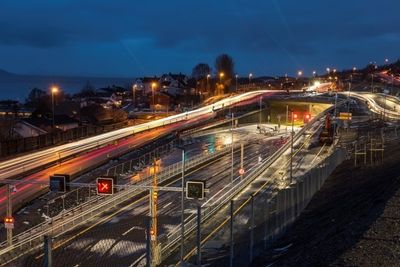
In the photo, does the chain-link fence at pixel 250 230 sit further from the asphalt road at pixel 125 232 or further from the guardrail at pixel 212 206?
the asphalt road at pixel 125 232

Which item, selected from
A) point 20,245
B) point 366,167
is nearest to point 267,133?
point 366,167

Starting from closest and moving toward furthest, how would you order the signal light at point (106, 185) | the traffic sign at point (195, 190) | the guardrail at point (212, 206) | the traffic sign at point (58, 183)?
the traffic sign at point (195, 190), the guardrail at point (212, 206), the signal light at point (106, 185), the traffic sign at point (58, 183)

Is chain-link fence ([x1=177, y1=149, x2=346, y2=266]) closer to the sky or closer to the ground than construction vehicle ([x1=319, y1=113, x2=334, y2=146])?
closer to the sky

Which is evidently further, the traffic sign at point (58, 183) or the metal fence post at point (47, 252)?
the traffic sign at point (58, 183)

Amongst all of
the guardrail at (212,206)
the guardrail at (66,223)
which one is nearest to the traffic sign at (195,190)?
the guardrail at (212,206)

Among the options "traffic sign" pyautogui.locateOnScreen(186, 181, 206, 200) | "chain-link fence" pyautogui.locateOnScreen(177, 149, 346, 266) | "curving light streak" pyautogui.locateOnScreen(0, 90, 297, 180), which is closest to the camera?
"chain-link fence" pyautogui.locateOnScreen(177, 149, 346, 266)

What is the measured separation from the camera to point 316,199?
103ft

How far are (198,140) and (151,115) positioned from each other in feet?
112

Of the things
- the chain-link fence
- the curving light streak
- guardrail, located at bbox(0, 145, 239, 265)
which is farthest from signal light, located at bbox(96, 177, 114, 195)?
the curving light streak

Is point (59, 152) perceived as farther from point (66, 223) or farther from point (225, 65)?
point (225, 65)

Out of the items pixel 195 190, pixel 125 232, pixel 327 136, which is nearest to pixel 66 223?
pixel 125 232

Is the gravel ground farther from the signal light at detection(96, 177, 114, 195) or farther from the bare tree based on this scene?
the bare tree

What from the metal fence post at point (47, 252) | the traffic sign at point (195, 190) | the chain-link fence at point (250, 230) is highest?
the metal fence post at point (47, 252)

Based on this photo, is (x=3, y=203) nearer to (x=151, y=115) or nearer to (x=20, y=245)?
(x=20, y=245)
